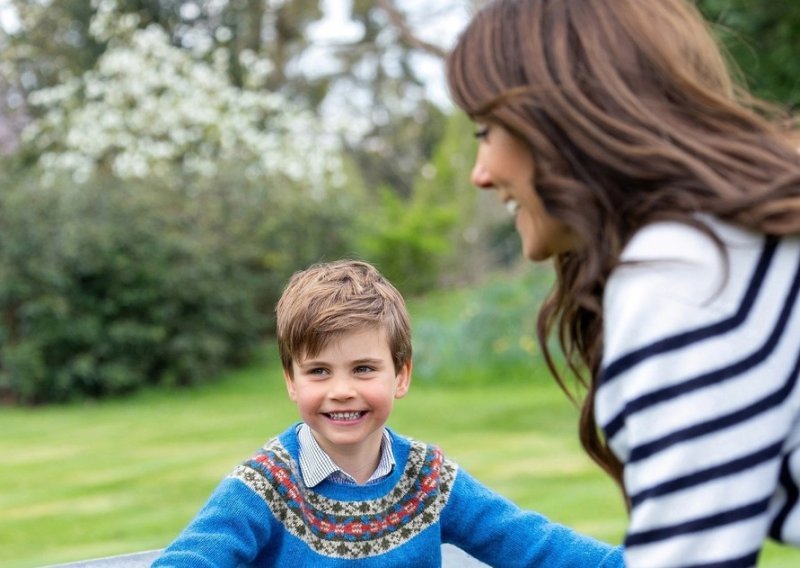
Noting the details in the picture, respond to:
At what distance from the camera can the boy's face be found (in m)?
1.84

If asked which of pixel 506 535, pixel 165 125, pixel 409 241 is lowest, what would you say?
pixel 506 535

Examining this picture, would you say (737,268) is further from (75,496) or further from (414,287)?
(414,287)

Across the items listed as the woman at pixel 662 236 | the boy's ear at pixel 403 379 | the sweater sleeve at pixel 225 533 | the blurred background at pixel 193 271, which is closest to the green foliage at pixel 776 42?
the blurred background at pixel 193 271

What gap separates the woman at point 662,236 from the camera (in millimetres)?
1179

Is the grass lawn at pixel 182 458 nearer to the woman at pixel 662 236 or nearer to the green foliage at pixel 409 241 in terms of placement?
the woman at pixel 662 236

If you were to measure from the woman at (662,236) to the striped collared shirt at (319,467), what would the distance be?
60cm

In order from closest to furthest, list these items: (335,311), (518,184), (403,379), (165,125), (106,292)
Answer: (518,184) → (335,311) → (403,379) → (106,292) → (165,125)

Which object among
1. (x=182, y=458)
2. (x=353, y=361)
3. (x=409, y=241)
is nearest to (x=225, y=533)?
(x=353, y=361)

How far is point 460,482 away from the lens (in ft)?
6.42

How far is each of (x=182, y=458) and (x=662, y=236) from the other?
606 centimetres

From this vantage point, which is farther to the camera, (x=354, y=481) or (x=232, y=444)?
(x=232, y=444)

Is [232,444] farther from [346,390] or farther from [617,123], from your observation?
[617,123]

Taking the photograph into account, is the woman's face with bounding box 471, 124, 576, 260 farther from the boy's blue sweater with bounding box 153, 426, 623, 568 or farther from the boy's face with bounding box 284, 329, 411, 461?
the boy's blue sweater with bounding box 153, 426, 623, 568

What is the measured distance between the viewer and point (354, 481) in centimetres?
190
